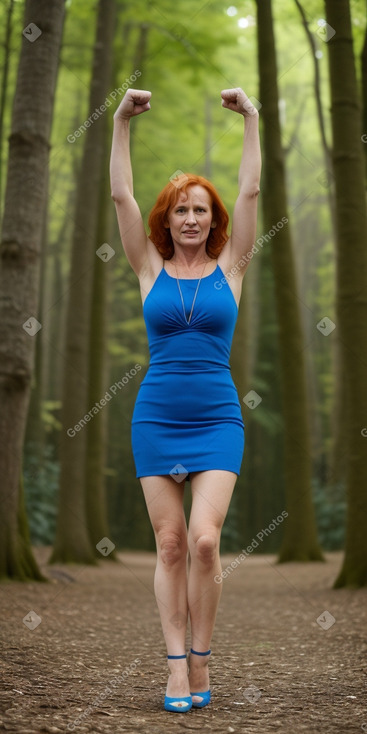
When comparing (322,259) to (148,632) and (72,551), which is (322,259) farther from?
(148,632)

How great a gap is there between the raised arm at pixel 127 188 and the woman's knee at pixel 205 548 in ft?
4.25

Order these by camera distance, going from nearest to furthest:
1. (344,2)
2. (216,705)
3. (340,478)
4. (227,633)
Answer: (216,705), (227,633), (344,2), (340,478)

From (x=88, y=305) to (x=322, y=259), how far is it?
20.3m

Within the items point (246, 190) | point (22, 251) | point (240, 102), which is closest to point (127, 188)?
point (246, 190)

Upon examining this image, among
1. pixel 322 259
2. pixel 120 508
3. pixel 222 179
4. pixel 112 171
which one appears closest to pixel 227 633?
pixel 112 171

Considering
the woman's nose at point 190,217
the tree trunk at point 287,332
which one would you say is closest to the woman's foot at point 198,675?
the woman's nose at point 190,217

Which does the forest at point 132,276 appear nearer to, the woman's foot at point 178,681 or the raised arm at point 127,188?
the raised arm at point 127,188

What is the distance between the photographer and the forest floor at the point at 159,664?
3.40m

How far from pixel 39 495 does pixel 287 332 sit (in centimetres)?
710

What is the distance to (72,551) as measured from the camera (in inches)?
487

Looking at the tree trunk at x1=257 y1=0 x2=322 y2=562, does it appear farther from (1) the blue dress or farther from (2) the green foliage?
(1) the blue dress

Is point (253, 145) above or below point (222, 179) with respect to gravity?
below

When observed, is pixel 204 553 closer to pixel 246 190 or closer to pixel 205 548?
pixel 205 548

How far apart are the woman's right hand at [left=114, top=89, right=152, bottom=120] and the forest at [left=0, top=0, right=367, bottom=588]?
1.32 metres
